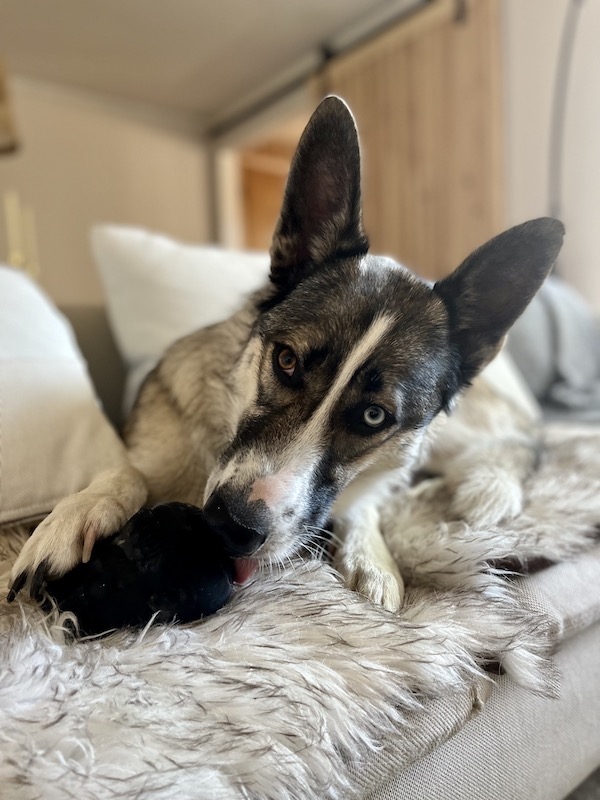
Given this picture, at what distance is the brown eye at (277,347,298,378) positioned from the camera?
949 millimetres

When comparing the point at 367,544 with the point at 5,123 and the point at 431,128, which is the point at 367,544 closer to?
the point at 5,123

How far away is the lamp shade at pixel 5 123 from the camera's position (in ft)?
7.97

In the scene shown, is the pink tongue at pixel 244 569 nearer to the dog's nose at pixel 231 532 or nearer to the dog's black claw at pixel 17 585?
the dog's nose at pixel 231 532

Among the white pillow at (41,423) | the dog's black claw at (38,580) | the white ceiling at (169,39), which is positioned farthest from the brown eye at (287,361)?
the white ceiling at (169,39)

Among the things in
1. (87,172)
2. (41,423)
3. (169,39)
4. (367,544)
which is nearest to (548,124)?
(169,39)

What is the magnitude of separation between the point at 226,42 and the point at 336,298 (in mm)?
4399

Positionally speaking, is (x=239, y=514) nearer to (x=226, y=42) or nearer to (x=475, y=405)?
(x=475, y=405)

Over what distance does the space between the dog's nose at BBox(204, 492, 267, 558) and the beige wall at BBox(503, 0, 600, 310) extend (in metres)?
3.10

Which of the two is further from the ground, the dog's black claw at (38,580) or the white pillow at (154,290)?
A: the white pillow at (154,290)

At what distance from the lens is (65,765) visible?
19.7 inches

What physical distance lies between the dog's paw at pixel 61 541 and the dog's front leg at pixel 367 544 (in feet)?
1.16

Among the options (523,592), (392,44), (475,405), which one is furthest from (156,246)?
(392,44)

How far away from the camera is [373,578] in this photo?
0.84m

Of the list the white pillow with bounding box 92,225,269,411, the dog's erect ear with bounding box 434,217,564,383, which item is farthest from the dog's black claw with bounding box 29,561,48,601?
the white pillow with bounding box 92,225,269,411
